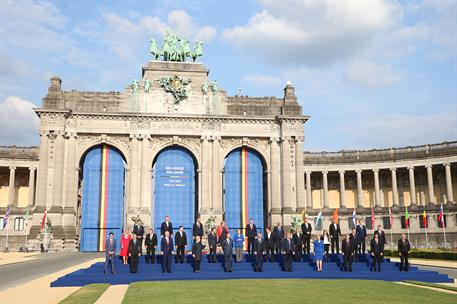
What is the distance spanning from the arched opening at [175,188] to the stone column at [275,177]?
9.74 meters

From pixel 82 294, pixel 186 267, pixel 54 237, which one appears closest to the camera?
pixel 82 294

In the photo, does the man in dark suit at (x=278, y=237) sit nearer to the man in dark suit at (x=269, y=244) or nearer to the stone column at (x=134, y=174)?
the man in dark suit at (x=269, y=244)

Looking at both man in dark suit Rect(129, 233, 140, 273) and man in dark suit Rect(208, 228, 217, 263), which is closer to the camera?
man in dark suit Rect(129, 233, 140, 273)

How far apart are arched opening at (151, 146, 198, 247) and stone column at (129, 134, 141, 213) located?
200 centimetres

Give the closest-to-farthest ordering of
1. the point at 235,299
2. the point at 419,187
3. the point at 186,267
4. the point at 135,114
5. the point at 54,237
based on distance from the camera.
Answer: the point at 235,299 < the point at 186,267 < the point at 54,237 < the point at 135,114 < the point at 419,187

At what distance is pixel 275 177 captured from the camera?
6250 cm

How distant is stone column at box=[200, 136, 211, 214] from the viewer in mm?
60231

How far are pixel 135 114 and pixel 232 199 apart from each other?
16.1 meters

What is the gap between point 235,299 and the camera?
1736 centimetres

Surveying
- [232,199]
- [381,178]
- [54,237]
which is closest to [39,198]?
[54,237]

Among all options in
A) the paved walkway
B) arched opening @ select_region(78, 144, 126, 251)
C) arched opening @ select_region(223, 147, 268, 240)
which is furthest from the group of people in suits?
arched opening @ select_region(78, 144, 126, 251)

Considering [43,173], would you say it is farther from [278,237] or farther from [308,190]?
[308,190]

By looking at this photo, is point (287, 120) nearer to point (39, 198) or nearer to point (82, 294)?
point (39, 198)

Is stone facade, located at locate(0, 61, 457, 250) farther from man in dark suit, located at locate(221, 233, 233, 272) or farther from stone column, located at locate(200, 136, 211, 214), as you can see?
man in dark suit, located at locate(221, 233, 233, 272)
